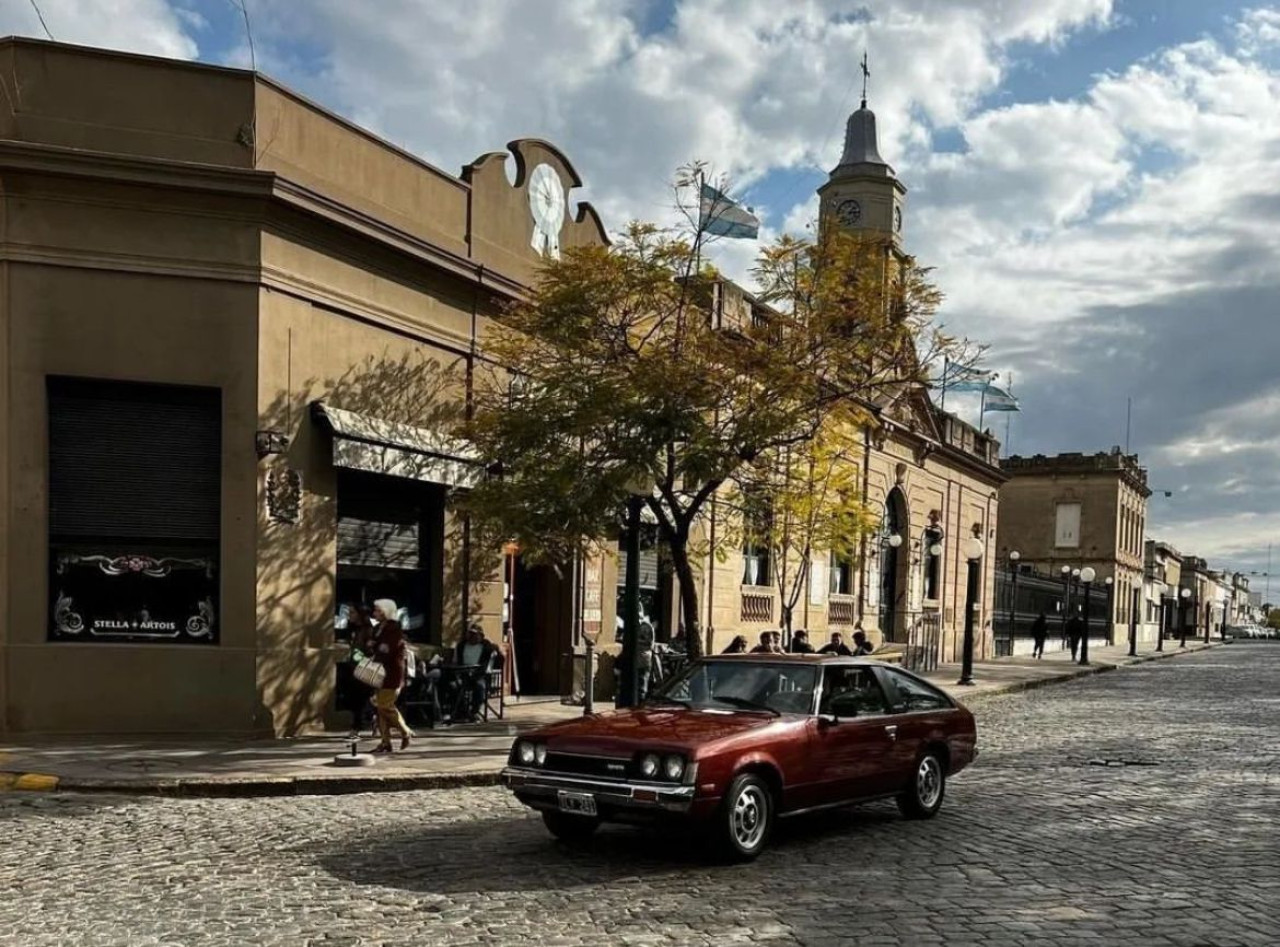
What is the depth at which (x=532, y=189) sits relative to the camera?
64.1ft

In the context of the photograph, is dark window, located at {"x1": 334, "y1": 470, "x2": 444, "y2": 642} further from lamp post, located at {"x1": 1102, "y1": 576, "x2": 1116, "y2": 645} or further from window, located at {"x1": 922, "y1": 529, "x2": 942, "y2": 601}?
lamp post, located at {"x1": 1102, "y1": 576, "x2": 1116, "y2": 645}

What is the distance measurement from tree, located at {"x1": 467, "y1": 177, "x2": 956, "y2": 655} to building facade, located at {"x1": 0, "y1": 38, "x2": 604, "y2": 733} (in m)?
2.42

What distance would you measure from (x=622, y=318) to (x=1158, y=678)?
89.7ft

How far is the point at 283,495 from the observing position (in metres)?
14.6

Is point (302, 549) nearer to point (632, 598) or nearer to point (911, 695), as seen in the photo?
point (632, 598)

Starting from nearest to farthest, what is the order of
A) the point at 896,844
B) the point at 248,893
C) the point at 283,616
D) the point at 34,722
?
1. the point at 248,893
2. the point at 896,844
3. the point at 34,722
4. the point at 283,616

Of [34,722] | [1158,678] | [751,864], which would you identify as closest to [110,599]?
[34,722]

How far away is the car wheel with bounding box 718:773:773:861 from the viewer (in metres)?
7.98

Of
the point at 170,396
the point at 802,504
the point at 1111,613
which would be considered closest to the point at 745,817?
the point at 802,504

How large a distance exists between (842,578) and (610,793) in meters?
25.8

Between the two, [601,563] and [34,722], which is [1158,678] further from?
[34,722]

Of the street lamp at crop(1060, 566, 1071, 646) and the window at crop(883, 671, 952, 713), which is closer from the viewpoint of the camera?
the window at crop(883, 671, 952, 713)

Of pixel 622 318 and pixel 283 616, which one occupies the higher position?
pixel 622 318

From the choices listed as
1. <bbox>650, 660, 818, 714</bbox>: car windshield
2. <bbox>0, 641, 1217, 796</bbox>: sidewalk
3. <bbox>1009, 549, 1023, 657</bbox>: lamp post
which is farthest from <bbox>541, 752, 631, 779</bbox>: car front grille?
<bbox>1009, 549, 1023, 657</bbox>: lamp post
